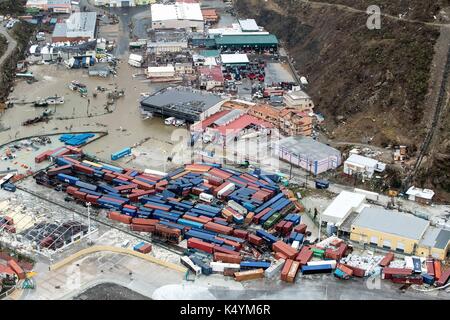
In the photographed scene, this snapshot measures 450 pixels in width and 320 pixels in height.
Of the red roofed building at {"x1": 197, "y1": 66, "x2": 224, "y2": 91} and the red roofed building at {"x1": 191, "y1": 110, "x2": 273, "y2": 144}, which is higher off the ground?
the red roofed building at {"x1": 197, "y1": 66, "x2": 224, "y2": 91}

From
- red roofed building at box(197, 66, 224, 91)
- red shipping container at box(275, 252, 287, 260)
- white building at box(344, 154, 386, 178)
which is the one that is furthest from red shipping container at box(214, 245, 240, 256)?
red roofed building at box(197, 66, 224, 91)

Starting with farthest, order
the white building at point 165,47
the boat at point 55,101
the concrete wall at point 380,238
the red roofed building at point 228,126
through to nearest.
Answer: the white building at point 165,47
the boat at point 55,101
the red roofed building at point 228,126
the concrete wall at point 380,238

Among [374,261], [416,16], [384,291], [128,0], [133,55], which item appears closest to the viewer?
[384,291]

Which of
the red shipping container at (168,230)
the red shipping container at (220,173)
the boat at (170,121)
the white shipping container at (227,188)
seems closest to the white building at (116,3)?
the boat at (170,121)

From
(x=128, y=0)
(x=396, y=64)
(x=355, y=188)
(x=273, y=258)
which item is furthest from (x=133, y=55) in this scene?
(x=273, y=258)

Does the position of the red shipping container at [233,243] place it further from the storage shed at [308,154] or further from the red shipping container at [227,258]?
the storage shed at [308,154]

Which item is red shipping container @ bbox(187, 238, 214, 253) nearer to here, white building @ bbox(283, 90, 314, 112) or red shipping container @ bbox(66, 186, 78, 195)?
red shipping container @ bbox(66, 186, 78, 195)

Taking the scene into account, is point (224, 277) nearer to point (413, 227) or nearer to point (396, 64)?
point (413, 227)
